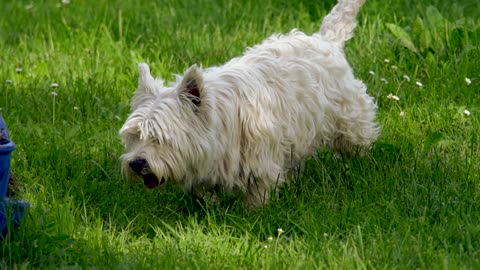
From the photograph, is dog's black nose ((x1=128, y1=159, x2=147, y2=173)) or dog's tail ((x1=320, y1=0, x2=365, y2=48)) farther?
dog's tail ((x1=320, y1=0, x2=365, y2=48))

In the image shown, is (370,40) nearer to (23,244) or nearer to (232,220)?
(232,220)

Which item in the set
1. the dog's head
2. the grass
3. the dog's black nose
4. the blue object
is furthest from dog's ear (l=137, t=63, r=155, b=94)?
the blue object

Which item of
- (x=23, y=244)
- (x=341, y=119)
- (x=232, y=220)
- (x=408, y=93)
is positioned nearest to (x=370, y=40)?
(x=408, y=93)

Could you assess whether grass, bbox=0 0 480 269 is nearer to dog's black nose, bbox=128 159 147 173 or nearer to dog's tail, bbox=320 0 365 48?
dog's black nose, bbox=128 159 147 173

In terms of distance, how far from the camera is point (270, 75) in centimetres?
547

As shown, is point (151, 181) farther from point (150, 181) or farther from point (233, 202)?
point (233, 202)

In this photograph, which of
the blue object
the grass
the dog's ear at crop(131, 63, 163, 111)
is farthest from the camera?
the dog's ear at crop(131, 63, 163, 111)

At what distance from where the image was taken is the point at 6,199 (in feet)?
14.9

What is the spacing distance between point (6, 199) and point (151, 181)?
78 cm

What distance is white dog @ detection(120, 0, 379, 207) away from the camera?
4.96 metres

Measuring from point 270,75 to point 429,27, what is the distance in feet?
8.41

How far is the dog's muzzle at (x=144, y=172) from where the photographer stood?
488 cm

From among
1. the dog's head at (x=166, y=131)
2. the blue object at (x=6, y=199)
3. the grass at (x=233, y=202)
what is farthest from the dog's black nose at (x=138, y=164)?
the blue object at (x=6, y=199)

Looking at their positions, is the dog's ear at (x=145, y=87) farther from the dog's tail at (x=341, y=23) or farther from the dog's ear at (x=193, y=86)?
the dog's tail at (x=341, y=23)
